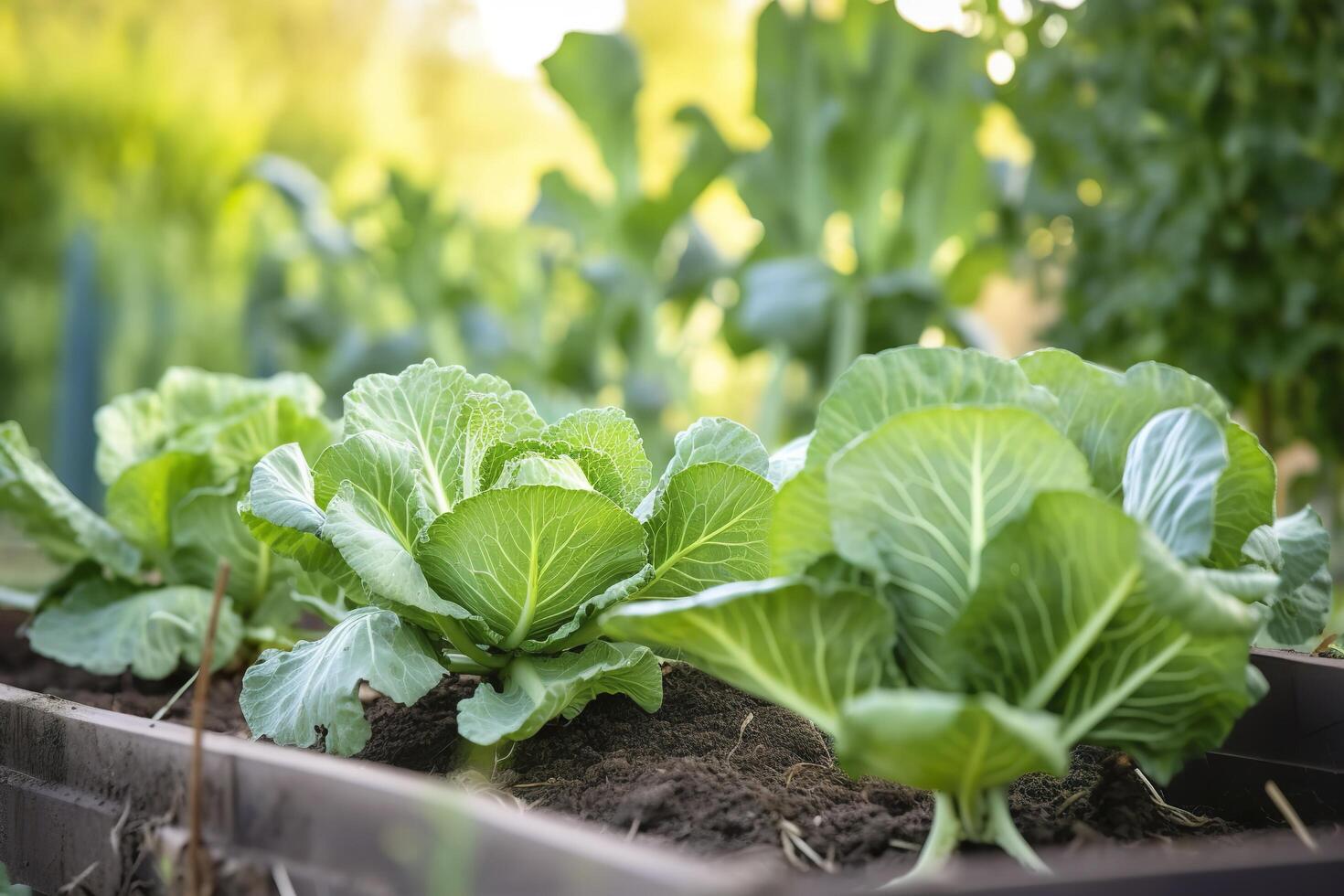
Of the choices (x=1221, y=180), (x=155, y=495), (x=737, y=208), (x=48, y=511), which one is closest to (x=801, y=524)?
(x=155, y=495)

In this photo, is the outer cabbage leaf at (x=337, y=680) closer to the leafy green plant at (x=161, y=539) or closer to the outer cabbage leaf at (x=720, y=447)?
the outer cabbage leaf at (x=720, y=447)

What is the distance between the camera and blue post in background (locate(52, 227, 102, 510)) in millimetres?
3395

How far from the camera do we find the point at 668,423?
343 centimetres

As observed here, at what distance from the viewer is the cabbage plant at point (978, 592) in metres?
0.59

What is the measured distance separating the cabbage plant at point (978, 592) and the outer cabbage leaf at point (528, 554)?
0.13 metres

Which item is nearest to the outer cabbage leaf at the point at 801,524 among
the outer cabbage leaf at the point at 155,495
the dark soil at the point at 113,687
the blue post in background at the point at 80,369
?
the dark soil at the point at 113,687

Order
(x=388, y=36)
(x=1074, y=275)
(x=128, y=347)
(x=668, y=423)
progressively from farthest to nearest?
(x=388, y=36) → (x=128, y=347) → (x=668, y=423) → (x=1074, y=275)

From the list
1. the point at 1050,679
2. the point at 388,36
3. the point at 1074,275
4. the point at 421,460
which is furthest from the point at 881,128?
the point at 388,36

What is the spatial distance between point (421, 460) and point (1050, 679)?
1.65 ft

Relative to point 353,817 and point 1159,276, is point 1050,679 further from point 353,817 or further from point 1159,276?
point 1159,276

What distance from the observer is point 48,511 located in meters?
1.23

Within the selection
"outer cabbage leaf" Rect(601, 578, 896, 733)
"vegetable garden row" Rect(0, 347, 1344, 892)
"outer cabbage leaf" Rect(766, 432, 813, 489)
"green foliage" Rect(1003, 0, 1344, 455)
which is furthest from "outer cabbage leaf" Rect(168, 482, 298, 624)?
"green foliage" Rect(1003, 0, 1344, 455)

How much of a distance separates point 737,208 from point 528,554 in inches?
129

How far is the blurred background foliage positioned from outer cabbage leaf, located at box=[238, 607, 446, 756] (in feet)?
5.08
